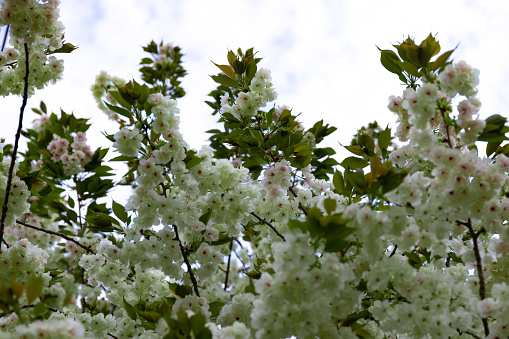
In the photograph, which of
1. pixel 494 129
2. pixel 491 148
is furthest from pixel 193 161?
pixel 491 148

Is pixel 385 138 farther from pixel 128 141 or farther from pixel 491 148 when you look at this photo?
pixel 128 141

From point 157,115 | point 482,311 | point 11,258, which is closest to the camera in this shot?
point 482,311

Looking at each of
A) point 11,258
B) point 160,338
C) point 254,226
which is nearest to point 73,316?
point 11,258

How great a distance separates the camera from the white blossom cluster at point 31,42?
2582mm

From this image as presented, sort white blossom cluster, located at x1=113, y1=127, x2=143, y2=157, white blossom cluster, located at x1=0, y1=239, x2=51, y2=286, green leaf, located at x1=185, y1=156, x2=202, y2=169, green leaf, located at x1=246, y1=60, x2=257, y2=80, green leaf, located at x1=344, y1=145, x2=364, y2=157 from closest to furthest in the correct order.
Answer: white blossom cluster, located at x1=113, y1=127, x2=143, y2=157, green leaf, located at x1=185, y1=156, x2=202, y2=169, white blossom cluster, located at x1=0, y1=239, x2=51, y2=286, green leaf, located at x1=344, y1=145, x2=364, y2=157, green leaf, located at x1=246, y1=60, x2=257, y2=80

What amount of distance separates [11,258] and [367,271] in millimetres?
2429

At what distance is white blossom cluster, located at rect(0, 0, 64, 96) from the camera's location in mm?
2582

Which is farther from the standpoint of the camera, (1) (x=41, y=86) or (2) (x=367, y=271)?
(1) (x=41, y=86)

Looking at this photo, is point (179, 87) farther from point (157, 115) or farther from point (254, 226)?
point (157, 115)

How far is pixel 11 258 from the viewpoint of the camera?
2.94m

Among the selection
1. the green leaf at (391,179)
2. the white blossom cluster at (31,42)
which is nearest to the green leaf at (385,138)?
the green leaf at (391,179)

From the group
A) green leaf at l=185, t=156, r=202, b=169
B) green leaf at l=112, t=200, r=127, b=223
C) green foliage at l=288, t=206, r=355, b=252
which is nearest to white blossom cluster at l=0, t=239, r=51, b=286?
green leaf at l=112, t=200, r=127, b=223

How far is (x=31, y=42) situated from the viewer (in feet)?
8.97

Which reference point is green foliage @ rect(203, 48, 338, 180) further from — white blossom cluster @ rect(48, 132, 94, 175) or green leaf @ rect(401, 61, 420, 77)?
white blossom cluster @ rect(48, 132, 94, 175)
